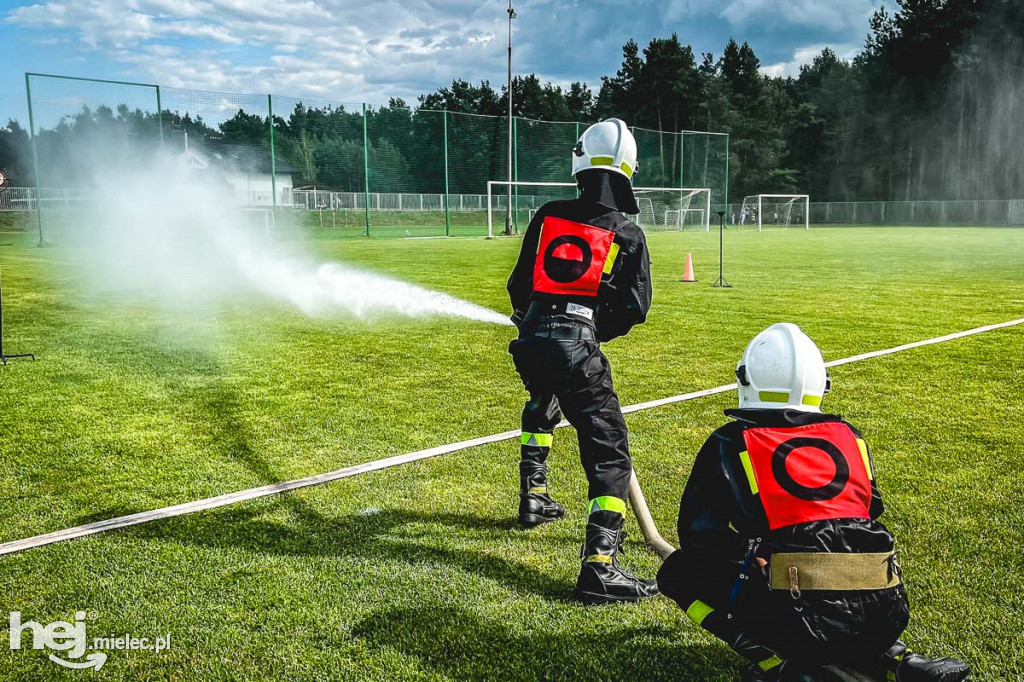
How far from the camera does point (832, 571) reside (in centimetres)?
241

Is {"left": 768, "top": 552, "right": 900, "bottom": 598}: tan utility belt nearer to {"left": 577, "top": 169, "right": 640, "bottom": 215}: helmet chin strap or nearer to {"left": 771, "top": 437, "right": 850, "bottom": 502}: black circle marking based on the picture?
{"left": 771, "top": 437, "right": 850, "bottom": 502}: black circle marking

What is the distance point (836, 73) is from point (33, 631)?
3666 inches

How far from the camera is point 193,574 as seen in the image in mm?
3689

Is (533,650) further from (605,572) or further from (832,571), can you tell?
(832,571)

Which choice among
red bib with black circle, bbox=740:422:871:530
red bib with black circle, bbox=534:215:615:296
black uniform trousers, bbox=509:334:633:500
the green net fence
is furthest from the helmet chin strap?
the green net fence

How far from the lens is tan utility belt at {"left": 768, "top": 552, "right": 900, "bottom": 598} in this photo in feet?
7.91

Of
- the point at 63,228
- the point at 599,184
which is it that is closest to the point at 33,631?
the point at 599,184

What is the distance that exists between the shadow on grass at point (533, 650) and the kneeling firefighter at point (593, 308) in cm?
37

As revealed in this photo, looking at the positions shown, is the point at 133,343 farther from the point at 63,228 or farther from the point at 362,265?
the point at 63,228

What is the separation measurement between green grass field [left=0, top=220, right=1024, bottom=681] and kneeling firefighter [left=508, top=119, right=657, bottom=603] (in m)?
0.46

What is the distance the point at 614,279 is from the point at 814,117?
287ft

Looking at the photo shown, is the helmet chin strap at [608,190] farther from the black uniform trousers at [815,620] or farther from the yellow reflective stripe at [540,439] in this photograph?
the black uniform trousers at [815,620]

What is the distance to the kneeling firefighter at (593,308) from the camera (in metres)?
3.61

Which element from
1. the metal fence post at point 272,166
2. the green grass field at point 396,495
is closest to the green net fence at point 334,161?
the metal fence post at point 272,166
